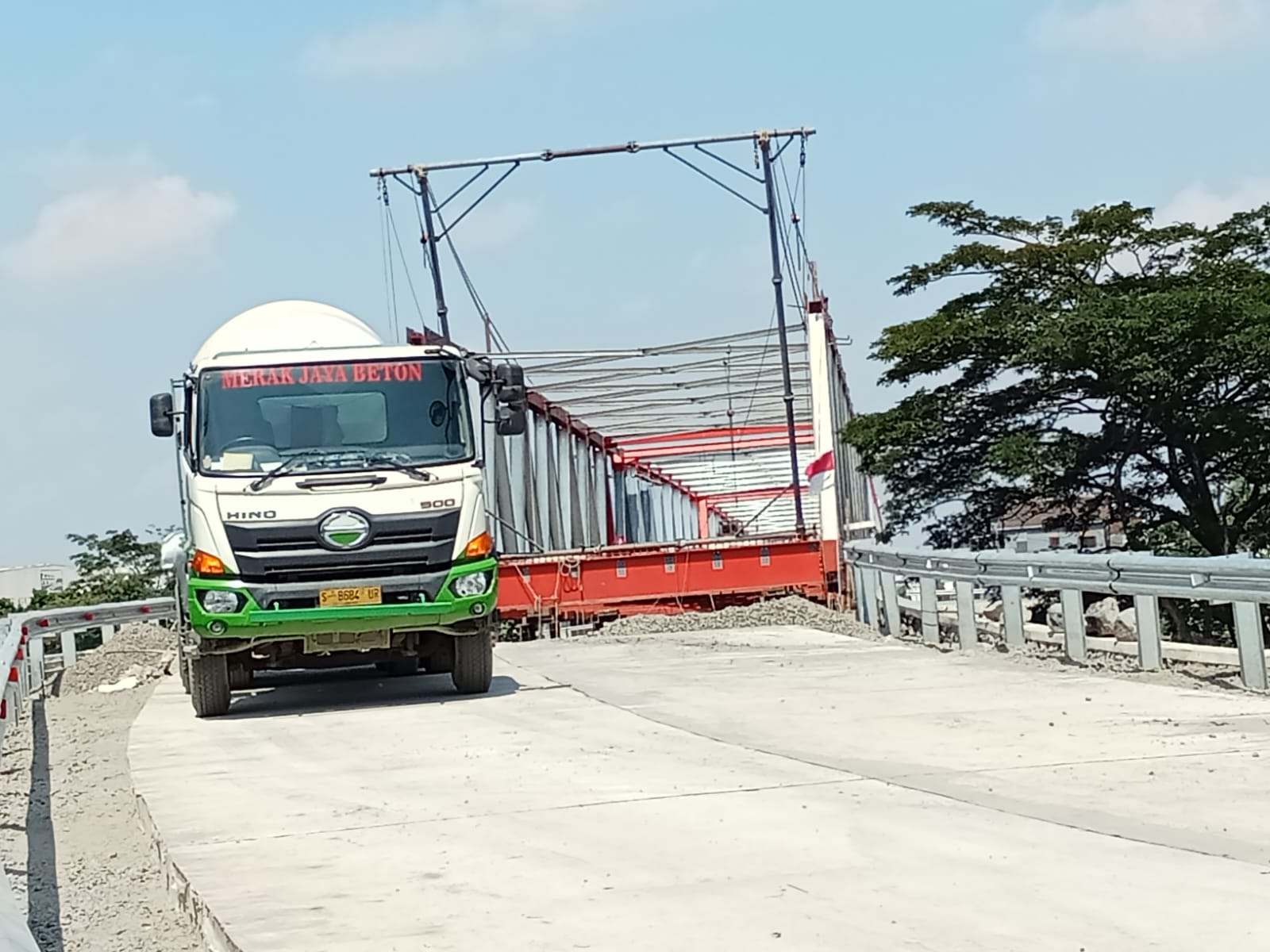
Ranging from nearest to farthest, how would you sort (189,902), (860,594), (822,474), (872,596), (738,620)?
(189,902) < (872,596) < (860,594) < (738,620) < (822,474)

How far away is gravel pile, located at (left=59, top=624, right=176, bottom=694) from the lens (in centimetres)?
1833

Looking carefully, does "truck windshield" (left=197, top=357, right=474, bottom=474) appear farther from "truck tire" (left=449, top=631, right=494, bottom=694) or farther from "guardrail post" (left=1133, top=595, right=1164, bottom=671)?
"guardrail post" (left=1133, top=595, right=1164, bottom=671)

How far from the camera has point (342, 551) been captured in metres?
12.2

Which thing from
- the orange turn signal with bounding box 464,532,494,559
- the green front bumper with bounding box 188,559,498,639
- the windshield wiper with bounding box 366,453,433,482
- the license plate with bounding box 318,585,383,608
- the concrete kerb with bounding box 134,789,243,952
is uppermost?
the windshield wiper with bounding box 366,453,433,482

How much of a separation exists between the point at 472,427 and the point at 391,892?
724cm

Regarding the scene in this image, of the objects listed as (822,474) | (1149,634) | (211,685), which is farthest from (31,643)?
(1149,634)

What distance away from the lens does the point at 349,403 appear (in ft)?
41.6

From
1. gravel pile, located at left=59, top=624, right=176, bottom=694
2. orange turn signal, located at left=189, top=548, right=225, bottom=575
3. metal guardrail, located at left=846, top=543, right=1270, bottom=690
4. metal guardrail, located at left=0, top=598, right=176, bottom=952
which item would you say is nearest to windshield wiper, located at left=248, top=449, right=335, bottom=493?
orange turn signal, located at left=189, top=548, right=225, bottom=575

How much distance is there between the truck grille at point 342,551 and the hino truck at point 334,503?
0.4 inches

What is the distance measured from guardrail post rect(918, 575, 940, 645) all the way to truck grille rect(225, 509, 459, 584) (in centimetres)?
547

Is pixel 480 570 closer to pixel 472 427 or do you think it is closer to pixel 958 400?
pixel 472 427

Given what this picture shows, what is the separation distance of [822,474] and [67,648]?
10.3 m

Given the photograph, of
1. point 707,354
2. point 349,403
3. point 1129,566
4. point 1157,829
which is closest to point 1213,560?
point 1129,566

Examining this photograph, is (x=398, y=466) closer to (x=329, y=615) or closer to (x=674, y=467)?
(x=329, y=615)
